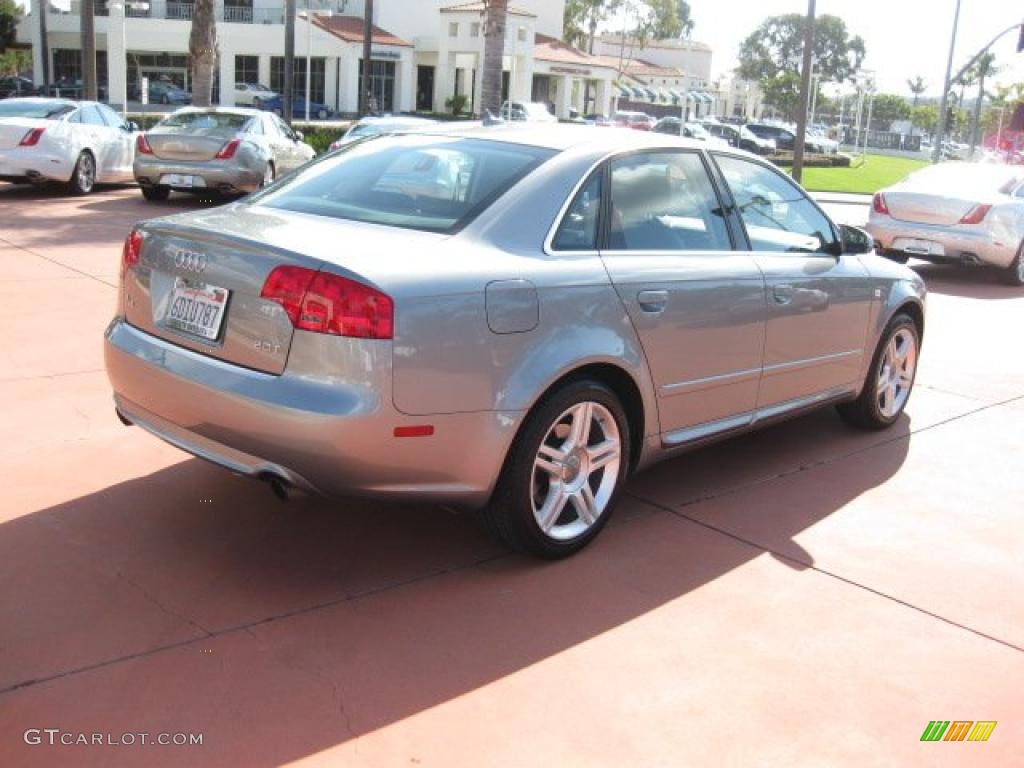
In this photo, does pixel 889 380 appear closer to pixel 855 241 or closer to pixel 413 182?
pixel 855 241

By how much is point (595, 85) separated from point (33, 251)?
2675 inches

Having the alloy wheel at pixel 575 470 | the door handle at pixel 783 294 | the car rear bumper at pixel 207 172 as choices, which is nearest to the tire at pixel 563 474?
the alloy wheel at pixel 575 470

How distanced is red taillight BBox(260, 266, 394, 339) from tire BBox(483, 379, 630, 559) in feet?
2.47

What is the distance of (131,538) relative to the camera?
434 centimetres

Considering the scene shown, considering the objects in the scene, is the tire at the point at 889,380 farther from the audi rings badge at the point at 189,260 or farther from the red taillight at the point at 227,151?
the red taillight at the point at 227,151

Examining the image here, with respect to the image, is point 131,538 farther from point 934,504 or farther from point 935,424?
point 935,424

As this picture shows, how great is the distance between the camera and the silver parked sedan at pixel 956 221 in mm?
13258

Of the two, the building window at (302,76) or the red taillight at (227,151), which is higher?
the building window at (302,76)

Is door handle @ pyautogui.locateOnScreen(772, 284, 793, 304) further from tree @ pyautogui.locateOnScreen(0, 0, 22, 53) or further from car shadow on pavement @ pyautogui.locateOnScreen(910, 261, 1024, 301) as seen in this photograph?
tree @ pyautogui.locateOnScreen(0, 0, 22, 53)

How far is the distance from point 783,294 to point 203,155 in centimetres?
1207

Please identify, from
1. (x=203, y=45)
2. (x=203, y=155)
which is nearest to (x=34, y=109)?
(x=203, y=155)

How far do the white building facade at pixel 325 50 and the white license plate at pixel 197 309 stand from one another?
5324 centimetres

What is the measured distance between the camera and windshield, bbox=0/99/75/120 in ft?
51.1

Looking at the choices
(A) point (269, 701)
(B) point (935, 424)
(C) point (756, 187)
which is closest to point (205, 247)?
(A) point (269, 701)
